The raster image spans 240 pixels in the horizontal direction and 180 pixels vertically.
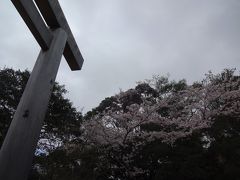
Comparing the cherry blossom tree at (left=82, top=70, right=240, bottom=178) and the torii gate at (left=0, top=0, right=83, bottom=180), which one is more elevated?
the cherry blossom tree at (left=82, top=70, right=240, bottom=178)

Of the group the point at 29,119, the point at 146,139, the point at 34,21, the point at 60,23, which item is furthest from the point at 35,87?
the point at 146,139

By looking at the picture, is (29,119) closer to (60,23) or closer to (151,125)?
(60,23)

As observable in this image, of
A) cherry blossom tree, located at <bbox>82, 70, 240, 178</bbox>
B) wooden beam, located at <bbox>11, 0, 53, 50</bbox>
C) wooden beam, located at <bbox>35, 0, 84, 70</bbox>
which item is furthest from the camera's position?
cherry blossom tree, located at <bbox>82, 70, 240, 178</bbox>

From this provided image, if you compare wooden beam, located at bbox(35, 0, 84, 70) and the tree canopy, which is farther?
the tree canopy

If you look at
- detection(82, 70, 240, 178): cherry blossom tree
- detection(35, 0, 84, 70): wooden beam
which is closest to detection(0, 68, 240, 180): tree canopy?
detection(82, 70, 240, 178): cherry blossom tree

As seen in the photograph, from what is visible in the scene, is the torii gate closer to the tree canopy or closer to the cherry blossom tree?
the tree canopy

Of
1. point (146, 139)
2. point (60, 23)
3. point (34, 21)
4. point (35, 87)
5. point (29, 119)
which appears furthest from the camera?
point (146, 139)

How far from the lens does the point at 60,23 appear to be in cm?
214

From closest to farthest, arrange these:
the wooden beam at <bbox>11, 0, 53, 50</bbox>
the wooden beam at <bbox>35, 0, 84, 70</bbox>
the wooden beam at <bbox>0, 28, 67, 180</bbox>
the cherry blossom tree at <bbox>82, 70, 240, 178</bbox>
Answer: the wooden beam at <bbox>0, 28, 67, 180</bbox>
the wooden beam at <bbox>11, 0, 53, 50</bbox>
the wooden beam at <bbox>35, 0, 84, 70</bbox>
the cherry blossom tree at <bbox>82, 70, 240, 178</bbox>

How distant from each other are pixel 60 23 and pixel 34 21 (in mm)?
310

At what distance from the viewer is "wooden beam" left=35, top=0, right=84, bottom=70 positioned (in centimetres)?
195

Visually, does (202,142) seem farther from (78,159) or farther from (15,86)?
(15,86)

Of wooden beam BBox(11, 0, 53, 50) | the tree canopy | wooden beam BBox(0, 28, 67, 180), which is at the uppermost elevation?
the tree canopy

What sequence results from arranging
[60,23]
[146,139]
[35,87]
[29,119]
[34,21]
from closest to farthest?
[29,119], [35,87], [34,21], [60,23], [146,139]
